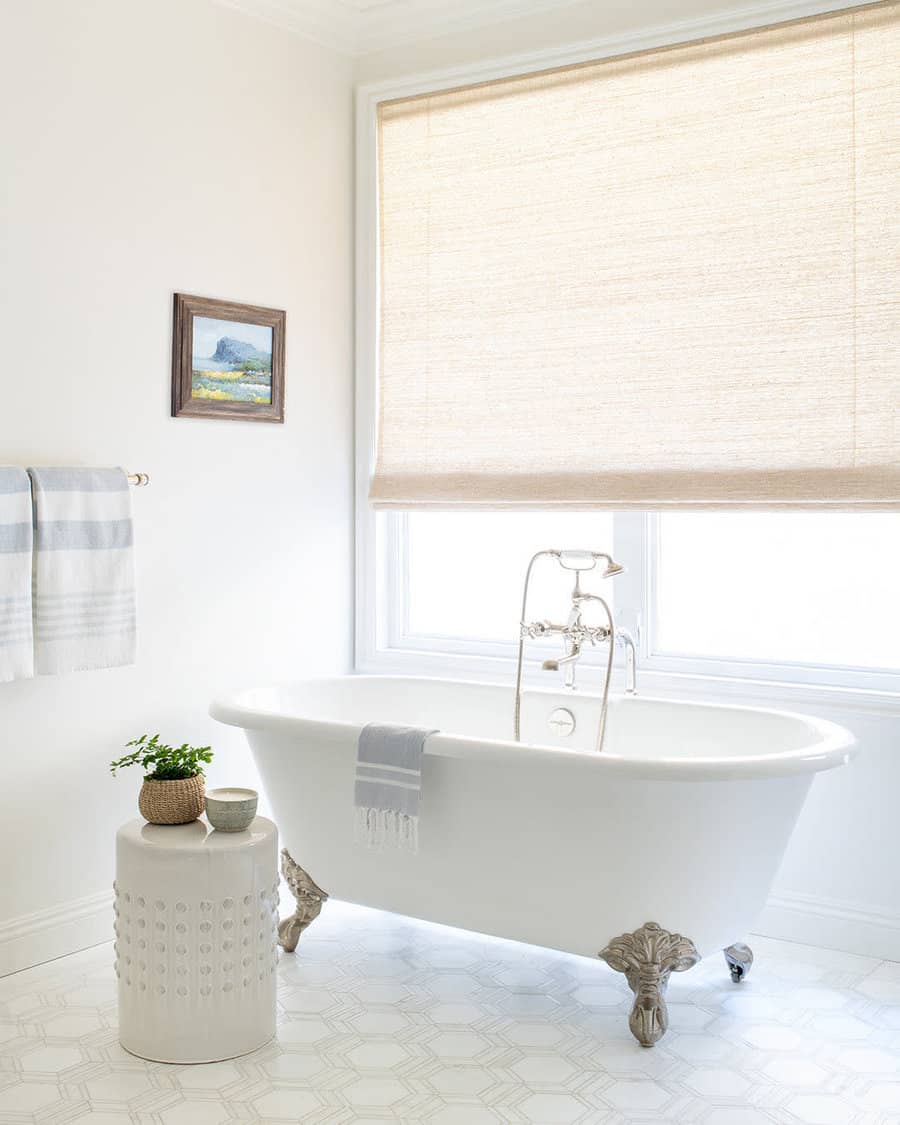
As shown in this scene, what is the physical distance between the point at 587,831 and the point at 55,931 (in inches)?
56.4

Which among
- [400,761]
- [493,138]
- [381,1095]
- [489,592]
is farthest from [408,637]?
[381,1095]

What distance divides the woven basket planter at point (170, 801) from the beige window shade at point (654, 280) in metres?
1.39

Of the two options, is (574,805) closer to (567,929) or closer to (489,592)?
(567,929)

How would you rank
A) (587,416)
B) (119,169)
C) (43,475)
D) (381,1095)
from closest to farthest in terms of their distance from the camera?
1. (381,1095)
2. (43,475)
3. (119,169)
4. (587,416)

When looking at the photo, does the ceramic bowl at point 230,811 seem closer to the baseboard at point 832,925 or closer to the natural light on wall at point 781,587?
the natural light on wall at point 781,587

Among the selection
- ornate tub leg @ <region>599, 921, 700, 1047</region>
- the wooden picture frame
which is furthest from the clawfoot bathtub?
the wooden picture frame

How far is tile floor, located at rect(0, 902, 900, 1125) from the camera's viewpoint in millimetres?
2363

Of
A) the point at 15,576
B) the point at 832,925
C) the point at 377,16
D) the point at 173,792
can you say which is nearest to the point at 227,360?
the point at 15,576

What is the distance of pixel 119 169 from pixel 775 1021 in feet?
8.63

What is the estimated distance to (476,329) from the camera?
373 centimetres

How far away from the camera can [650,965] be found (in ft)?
8.67

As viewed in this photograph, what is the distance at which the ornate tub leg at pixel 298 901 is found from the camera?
312 cm

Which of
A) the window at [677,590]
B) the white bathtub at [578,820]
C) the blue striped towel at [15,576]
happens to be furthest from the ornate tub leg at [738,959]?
the blue striped towel at [15,576]

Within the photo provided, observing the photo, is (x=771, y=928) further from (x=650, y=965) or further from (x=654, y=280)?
(x=654, y=280)
